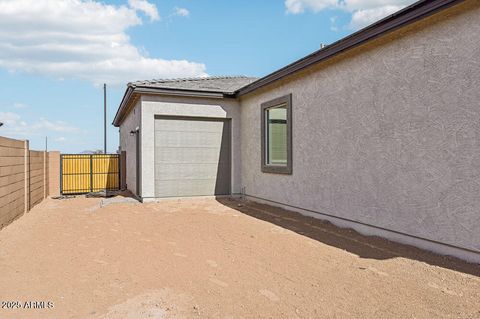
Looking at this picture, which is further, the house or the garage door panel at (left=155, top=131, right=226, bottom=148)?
the garage door panel at (left=155, top=131, right=226, bottom=148)

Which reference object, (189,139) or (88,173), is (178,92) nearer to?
(189,139)

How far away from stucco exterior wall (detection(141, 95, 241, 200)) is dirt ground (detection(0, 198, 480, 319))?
12.3 ft

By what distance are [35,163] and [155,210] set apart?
479 centimetres

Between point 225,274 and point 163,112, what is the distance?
783 centimetres

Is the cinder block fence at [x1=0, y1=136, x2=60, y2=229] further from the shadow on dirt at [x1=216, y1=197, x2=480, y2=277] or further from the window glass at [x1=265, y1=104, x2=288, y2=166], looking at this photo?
the window glass at [x1=265, y1=104, x2=288, y2=166]

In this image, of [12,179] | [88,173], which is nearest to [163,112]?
[12,179]

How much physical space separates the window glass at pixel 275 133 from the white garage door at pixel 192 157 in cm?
223

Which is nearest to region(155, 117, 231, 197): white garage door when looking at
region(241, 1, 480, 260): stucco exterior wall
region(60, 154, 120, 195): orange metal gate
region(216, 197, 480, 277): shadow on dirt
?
region(216, 197, 480, 277): shadow on dirt

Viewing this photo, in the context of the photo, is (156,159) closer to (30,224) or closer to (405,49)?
(30,224)

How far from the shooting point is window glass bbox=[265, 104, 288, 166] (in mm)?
9969

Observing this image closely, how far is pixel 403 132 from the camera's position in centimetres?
538

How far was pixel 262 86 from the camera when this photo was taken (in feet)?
32.7

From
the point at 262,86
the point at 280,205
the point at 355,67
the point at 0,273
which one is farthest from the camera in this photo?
the point at 262,86

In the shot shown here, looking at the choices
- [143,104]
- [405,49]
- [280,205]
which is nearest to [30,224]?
[143,104]
